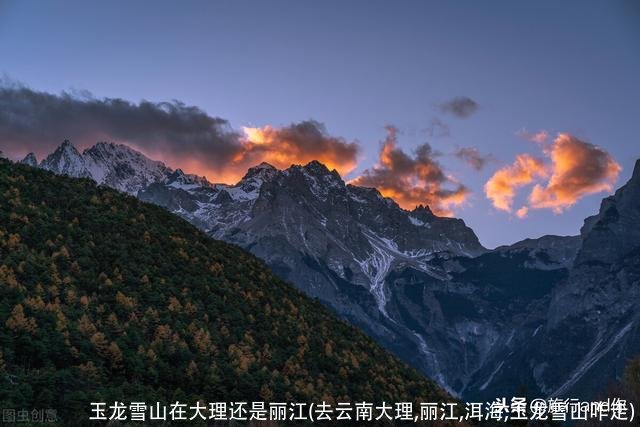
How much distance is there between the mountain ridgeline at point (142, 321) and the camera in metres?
32.1

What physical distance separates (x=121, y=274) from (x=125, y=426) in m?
23.1

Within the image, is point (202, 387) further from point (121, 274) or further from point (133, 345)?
point (121, 274)

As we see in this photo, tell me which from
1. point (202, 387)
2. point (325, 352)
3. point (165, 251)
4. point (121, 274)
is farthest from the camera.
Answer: point (165, 251)

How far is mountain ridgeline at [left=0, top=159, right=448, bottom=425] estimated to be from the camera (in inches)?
1265

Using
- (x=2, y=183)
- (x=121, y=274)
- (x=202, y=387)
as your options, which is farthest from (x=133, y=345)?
(x=2, y=183)

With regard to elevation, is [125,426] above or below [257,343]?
below

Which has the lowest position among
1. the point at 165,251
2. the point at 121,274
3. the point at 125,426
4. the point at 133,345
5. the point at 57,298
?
the point at 125,426

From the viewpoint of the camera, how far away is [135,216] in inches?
2454

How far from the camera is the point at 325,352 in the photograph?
51.2 m

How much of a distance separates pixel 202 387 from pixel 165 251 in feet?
72.3

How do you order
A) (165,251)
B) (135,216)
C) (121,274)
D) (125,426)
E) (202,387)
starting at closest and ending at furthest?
(125,426), (202,387), (121,274), (165,251), (135,216)

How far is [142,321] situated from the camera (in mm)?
40375

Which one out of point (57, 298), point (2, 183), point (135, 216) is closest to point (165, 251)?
point (135, 216)

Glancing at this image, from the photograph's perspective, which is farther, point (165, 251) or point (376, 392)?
point (165, 251)
